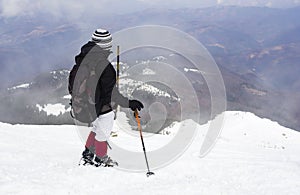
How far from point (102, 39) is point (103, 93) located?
4.43 ft

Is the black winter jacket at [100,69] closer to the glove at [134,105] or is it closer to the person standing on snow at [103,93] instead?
the person standing on snow at [103,93]

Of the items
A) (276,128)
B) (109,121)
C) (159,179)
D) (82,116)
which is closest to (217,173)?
(159,179)

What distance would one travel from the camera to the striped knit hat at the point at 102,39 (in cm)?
747

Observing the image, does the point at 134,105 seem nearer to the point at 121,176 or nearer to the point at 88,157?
the point at 121,176

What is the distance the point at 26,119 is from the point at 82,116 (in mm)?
148831

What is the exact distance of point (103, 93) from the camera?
7.55 metres

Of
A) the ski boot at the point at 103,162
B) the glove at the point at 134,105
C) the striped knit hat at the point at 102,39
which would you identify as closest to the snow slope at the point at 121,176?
the ski boot at the point at 103,162

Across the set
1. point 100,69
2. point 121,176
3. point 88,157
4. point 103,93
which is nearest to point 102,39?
point 100,69

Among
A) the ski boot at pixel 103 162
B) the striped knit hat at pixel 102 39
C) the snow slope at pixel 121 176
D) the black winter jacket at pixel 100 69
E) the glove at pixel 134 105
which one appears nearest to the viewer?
the snow slope at pixel 121 176

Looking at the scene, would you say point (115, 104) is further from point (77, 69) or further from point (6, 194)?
point (6, 194)

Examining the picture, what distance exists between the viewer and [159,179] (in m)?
8.11

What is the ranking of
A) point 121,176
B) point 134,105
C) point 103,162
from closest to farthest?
point 121,176 → point 134,105 → point 103,162

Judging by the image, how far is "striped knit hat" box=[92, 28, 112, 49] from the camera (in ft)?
24.5

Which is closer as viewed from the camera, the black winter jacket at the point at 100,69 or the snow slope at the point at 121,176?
the snow slope at the point at 121,176
